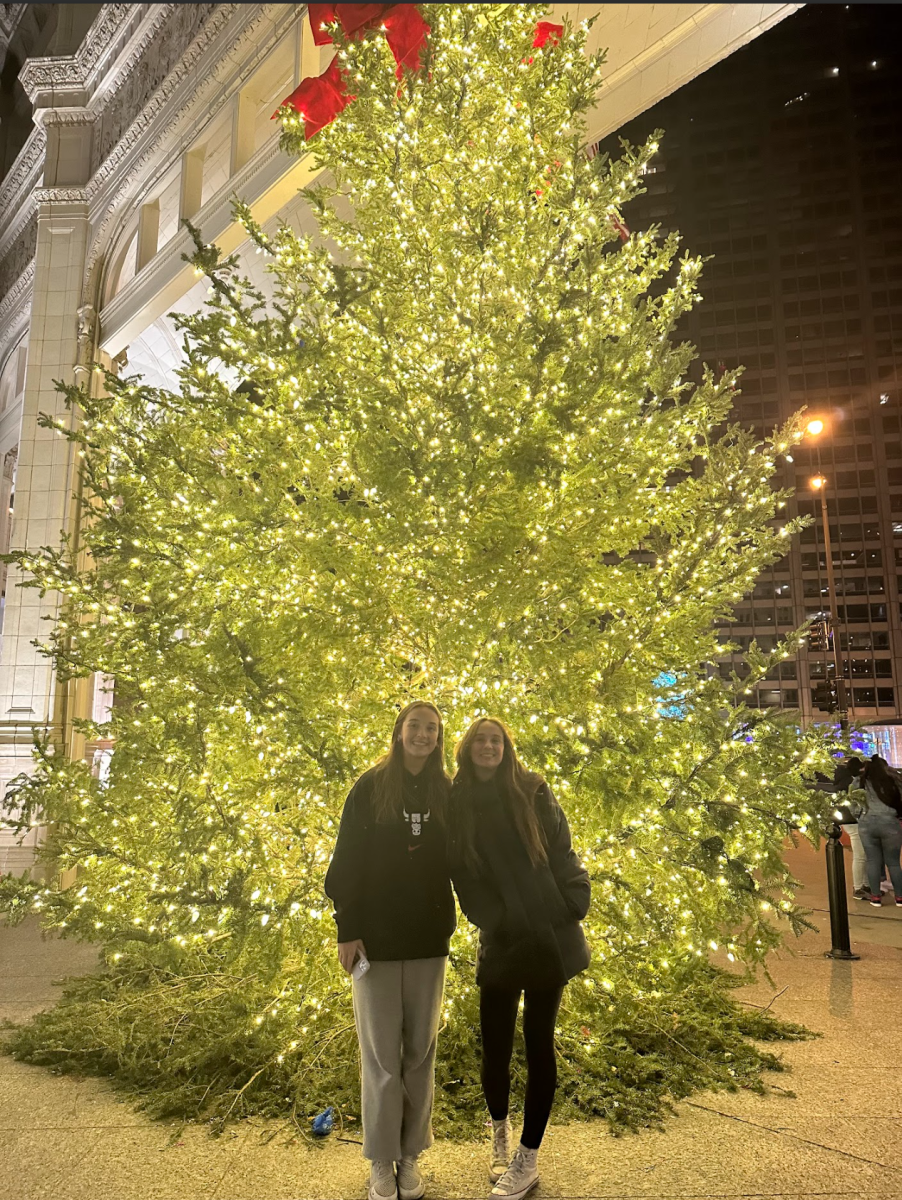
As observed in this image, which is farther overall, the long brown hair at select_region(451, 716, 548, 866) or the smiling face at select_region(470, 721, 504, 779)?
the smiling face at select_region(470, 721, 504, 779)

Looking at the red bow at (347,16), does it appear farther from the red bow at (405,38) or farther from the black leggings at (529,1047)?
the black leggings at (529,1047)

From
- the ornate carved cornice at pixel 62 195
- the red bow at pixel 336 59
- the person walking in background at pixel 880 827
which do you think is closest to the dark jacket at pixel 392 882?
the red bow at pixel 336 59

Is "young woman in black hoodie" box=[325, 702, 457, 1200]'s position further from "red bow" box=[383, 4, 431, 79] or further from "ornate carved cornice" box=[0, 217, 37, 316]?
"ornate carved cornice" box=[0, 217, 37, 316]

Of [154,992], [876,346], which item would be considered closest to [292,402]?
[154,992]

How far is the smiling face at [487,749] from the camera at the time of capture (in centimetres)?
362

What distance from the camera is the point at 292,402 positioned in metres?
5.54

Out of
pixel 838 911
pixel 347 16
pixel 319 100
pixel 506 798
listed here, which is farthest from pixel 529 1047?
pixel 347 16

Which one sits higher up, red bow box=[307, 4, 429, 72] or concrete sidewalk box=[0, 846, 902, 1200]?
red bow box=[307, 4, 429, 72]

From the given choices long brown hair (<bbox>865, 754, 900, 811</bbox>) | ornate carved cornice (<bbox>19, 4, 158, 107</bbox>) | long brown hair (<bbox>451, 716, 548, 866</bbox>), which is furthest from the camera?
ornate carved cornice (<bbox>19, 4, 158, 107</bbox>)

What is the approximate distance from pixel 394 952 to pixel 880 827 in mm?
7851

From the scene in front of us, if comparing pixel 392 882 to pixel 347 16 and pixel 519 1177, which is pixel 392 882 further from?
pixel 347 16

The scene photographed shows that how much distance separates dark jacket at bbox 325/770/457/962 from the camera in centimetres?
338

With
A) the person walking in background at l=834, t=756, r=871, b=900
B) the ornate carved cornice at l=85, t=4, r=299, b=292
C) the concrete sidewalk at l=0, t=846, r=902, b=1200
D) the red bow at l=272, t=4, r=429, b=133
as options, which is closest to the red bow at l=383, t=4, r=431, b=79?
the red bow at l=272, t=4, r=429, b=133

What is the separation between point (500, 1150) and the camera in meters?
3.48
